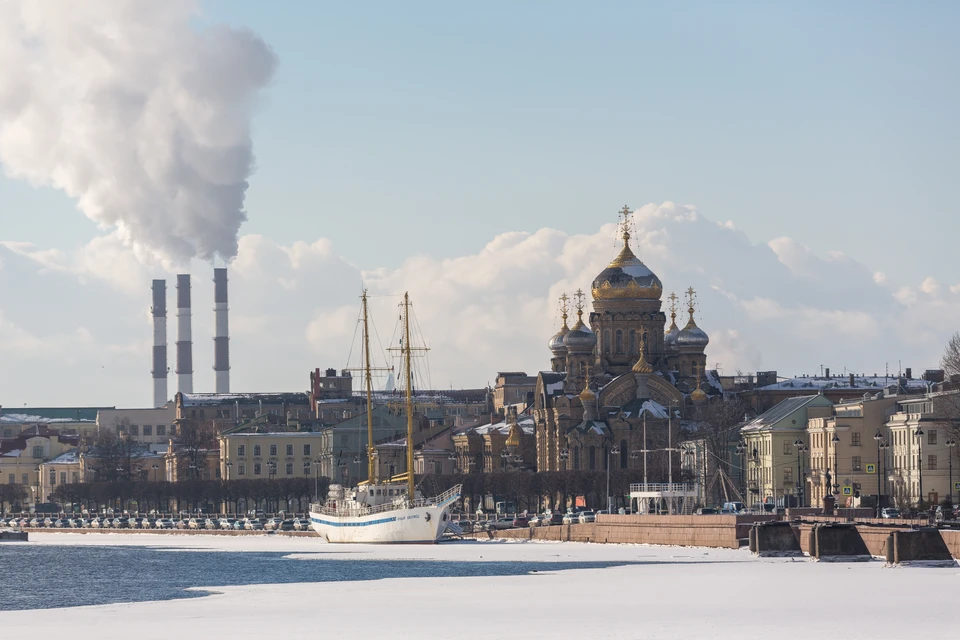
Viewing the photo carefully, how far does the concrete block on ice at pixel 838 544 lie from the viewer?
65.1m

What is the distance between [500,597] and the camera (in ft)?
181

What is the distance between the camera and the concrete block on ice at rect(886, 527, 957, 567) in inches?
2361

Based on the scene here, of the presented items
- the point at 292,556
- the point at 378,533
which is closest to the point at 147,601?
the point at 292,556

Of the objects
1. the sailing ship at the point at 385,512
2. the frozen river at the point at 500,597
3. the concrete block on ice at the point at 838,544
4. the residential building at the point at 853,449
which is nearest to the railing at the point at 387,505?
the sailing ship at the point at 385,512

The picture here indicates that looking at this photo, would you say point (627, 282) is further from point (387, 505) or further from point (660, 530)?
point (660, 530)

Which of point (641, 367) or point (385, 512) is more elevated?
point (641, 367)

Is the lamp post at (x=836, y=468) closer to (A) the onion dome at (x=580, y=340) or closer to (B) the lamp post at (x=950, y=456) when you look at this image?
(B) the lamp post at (x=950, y=456)

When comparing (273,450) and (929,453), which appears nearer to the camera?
(929,453)

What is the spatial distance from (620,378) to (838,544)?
91537mm

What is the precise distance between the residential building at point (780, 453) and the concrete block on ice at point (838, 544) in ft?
190

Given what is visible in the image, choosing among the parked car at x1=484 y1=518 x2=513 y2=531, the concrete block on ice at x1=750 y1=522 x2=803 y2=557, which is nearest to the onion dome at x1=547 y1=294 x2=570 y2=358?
the parked car at x1=484 y1=518 x2=513 y2=531

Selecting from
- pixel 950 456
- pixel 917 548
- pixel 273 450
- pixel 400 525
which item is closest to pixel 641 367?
pixel 273 450

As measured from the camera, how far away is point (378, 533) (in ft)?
347

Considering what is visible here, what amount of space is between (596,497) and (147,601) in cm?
8021
